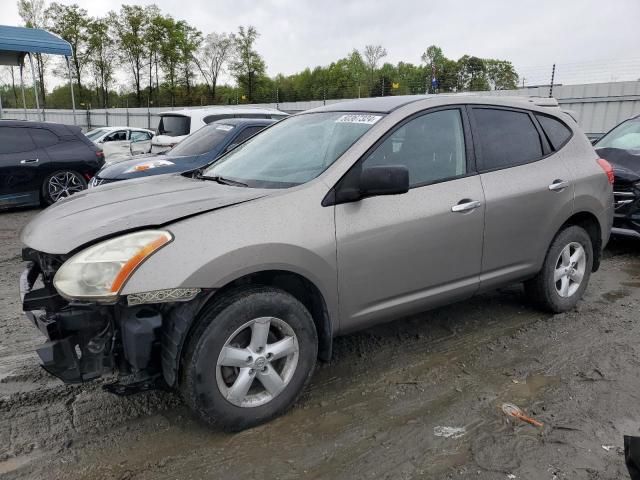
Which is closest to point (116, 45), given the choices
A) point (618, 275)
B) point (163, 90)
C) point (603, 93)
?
point (163, 90)

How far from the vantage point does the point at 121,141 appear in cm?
1656

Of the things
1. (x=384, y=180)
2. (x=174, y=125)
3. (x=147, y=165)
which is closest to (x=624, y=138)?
(x=384, y=180)

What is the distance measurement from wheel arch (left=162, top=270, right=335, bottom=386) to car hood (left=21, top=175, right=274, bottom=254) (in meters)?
0.42

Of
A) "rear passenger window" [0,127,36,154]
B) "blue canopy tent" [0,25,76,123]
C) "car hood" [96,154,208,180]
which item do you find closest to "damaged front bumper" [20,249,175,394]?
"car hood" [96,154,208,180]

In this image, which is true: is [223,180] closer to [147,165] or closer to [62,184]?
[147,165]

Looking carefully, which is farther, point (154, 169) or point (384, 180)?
point (154, 169)

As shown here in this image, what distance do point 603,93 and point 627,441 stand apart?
13.9 meters

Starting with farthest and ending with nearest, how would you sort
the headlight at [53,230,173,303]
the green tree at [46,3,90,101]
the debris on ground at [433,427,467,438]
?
the green tree at [46,3,90,101] → the debris on ground at [433,427,467,438] → the headlight at [53,230,173,303]

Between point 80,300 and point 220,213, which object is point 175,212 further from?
point 80,300

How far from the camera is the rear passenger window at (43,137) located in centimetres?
939

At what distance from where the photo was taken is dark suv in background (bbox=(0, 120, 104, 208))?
8953mm

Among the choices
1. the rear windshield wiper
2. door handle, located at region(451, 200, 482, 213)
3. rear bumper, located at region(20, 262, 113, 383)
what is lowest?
rear bumper, located at region(20, 262, 113, 383)

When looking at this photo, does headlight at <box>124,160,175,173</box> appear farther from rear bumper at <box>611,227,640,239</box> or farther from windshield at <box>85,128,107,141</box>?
windshield at <box>85,128,107,141</box>

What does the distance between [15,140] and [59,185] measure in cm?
103
